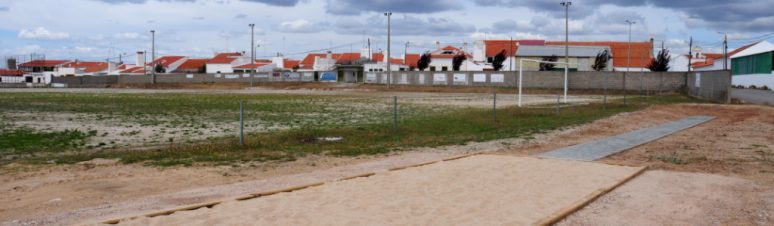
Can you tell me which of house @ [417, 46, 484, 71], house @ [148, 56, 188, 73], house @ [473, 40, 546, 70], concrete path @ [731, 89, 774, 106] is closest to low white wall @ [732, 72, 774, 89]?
concrete path @ [731, 89, 774, 106]

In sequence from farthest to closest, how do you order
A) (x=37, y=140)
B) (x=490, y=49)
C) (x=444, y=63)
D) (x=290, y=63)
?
(x=290, y=63)
(x=490, y=49)
(x=444, y=63)
(x=37, y=140)

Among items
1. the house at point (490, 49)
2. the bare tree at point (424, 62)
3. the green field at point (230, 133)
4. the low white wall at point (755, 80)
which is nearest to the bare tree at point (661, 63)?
the low white wall at point (755, 80)

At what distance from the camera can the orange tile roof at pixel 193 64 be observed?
428ft

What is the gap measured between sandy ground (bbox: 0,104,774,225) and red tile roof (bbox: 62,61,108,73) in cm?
14941

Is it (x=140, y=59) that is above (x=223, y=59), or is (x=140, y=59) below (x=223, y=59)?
above

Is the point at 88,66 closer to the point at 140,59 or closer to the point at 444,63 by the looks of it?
the point at 140,59

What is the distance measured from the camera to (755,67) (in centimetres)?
7319

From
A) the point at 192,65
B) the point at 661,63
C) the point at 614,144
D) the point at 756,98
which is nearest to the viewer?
the point at 614,144

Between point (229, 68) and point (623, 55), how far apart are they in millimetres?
68414

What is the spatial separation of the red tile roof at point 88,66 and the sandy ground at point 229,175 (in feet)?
490

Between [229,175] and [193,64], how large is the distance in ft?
416

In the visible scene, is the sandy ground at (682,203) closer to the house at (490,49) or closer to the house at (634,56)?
the house at (490,49)

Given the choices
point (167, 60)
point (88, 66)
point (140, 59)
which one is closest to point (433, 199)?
point (167, 60)

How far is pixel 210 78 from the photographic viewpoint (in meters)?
93.0
